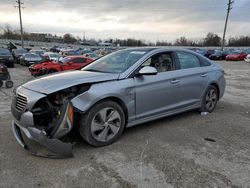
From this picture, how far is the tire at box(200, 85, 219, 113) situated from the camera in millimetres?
5674

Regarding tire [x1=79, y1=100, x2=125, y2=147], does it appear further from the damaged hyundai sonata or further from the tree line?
the tree line

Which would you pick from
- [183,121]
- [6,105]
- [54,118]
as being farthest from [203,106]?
[6,105]

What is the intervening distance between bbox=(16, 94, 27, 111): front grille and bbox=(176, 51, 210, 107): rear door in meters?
2.94

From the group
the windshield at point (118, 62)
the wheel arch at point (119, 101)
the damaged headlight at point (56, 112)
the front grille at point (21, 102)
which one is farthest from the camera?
the windshield at point (118, 62)

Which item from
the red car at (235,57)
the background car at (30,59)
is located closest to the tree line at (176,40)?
the red car at (235,57)

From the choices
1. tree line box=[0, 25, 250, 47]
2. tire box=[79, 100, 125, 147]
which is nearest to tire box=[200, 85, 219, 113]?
tire box=[79, 100, 125, 147]

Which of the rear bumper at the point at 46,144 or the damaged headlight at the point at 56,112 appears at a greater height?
the damaged headlight at the point at 56,112

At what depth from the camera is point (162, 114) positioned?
468cm

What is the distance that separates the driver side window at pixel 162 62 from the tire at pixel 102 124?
3.87 ft

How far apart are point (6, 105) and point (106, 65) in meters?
3.64

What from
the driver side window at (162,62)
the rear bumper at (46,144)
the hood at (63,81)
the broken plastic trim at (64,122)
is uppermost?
the driver side window at (162,62)

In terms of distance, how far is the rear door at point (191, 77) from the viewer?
197 inches

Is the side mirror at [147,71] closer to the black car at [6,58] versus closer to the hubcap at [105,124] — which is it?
the hubcap at [105,124]

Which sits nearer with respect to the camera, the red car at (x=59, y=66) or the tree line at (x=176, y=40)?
the red car at (x=59, y=66)
